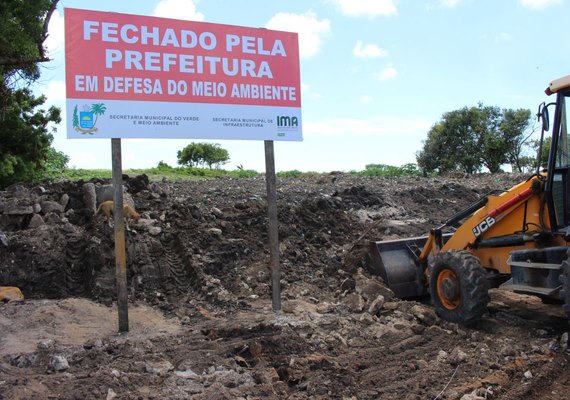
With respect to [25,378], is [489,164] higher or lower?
higher

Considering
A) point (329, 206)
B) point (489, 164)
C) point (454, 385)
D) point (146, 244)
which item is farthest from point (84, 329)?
point (489, 164)

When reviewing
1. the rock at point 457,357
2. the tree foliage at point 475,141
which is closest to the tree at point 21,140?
the rock at point 457,357

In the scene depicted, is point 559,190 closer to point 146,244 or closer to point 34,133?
point 146,244

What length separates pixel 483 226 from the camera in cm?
686

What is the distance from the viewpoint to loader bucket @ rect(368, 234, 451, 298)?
8070 millimetres

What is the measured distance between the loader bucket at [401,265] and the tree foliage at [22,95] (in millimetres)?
9360

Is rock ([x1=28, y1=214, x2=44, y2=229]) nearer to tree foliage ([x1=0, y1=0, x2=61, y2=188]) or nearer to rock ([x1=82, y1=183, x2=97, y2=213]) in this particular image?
rock ([x1=82, y1=183, x2=97, y2=213])

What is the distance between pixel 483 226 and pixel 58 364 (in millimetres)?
5069

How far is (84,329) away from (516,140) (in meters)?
28.6

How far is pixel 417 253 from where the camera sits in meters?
8.24

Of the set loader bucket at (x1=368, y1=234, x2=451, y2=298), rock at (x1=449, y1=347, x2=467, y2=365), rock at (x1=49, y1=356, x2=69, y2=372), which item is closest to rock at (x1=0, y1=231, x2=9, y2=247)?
rock at (x1=49, y1=356, x2=69, y2=372)

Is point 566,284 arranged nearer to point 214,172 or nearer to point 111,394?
point 111,394

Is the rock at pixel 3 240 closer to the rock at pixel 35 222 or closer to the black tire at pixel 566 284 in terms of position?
the rock at pixel 35 222

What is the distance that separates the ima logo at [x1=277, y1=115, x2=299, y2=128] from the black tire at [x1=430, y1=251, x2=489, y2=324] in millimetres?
2479
